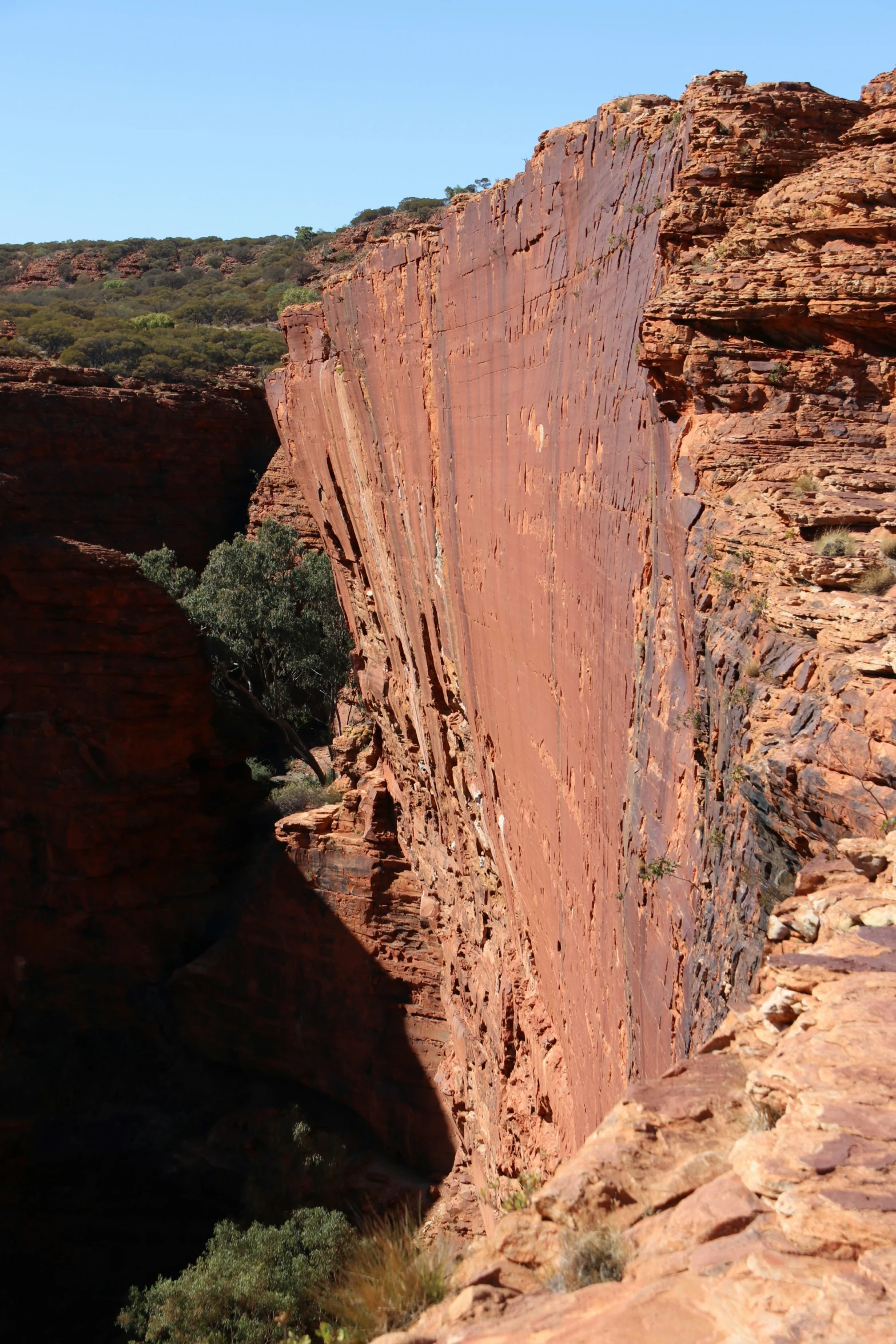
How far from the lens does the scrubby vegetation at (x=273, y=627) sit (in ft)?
70.0

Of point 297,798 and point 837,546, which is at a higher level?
point 837,546

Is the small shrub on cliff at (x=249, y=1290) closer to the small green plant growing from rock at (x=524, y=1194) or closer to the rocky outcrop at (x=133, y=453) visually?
the small green plant growing from rock at (x=524, y=1194)

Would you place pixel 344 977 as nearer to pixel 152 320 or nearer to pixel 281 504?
pixel 281 504

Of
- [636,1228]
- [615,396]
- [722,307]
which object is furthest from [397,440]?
[636,1228]

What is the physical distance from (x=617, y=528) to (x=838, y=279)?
171 cm

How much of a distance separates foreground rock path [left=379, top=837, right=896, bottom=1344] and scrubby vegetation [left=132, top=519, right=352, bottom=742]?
725 inches

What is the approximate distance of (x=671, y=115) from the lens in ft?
19.7

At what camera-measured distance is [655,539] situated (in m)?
5.52

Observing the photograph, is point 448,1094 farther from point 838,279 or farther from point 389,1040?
point 838,279

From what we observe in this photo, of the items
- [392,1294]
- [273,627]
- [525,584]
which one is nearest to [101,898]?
[273,627]

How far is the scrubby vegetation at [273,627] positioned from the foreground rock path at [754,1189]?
18.4 m

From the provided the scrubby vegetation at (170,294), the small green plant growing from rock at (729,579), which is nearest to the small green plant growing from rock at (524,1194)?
the small green plant growing from rock at (729,579)

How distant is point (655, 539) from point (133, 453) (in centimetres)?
2310

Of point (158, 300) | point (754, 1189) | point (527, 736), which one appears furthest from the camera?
point (158, 300)
